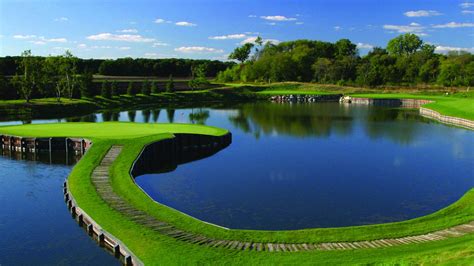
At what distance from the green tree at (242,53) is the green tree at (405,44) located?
5709 centimetres

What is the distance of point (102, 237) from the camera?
17359mm

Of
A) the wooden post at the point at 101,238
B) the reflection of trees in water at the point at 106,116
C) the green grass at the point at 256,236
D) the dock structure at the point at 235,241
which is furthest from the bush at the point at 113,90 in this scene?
the wooden post at the point at 101,238

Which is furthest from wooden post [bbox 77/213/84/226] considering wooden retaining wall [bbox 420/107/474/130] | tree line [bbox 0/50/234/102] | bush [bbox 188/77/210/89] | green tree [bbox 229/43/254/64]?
green tree [bbox 229/43/254/64]

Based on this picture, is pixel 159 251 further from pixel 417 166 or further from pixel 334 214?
pixel 417 166

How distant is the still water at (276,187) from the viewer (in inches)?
756

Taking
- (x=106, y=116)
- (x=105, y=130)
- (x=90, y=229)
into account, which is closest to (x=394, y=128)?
(x=105, y=130)

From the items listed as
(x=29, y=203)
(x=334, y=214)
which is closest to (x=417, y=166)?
(x=334, y=214)

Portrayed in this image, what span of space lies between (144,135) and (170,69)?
4526 inches

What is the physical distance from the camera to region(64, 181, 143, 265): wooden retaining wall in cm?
1505

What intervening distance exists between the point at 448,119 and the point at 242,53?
4487 inches

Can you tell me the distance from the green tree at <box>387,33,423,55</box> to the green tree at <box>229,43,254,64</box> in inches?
2248

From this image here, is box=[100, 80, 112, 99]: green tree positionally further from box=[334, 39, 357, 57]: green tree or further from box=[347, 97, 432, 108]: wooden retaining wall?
box=[334, 39, 357, 57]: green tree

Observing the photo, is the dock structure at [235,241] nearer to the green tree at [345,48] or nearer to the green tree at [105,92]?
the green tree at [105,92]

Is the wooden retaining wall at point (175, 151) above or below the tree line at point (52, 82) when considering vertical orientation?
below
